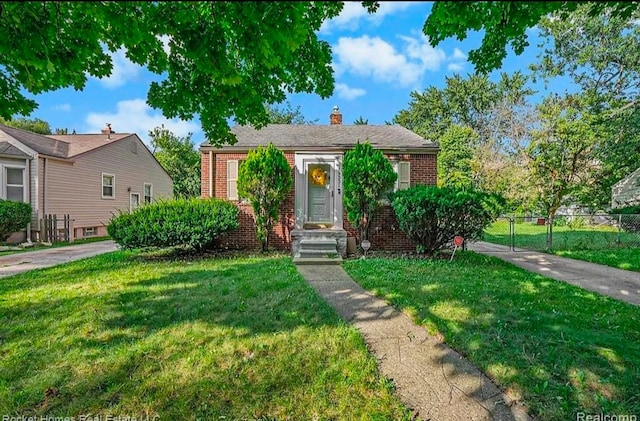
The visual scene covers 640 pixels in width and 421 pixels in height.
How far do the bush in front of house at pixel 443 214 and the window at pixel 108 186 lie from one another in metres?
14.0

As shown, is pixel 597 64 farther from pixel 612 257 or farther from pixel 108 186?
pixel 108 186

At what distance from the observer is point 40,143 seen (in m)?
13.1

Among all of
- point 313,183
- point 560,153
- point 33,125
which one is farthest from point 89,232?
point 33,125

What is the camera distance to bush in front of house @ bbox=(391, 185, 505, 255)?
23.8 feet

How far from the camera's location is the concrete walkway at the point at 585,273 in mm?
5328

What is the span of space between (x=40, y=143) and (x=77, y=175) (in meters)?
1.76

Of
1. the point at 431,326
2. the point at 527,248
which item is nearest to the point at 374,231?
the point at 527,248

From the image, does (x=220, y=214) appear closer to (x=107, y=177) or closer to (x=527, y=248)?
(x=527, y=248)

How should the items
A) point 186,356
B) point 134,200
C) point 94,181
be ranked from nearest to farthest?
1. point 186,356
2. point 94,181
3. point 134,200

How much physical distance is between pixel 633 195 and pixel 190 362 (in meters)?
25.2

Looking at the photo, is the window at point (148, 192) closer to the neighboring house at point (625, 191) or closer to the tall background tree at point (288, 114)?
the tall background tree at point (288, 114)

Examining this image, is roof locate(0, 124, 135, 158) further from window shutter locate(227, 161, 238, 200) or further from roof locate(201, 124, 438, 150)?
window shutter locate(227, 161, 238, 200)

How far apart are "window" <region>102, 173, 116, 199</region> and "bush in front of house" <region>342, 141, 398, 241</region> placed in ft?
41.1

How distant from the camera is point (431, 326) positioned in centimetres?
355
